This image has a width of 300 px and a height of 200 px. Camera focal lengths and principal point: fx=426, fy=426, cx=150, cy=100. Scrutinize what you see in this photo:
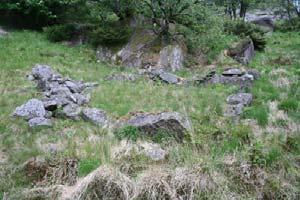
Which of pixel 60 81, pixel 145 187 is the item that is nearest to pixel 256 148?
pixel 145 187

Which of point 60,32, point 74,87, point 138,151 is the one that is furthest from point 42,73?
point 60,32

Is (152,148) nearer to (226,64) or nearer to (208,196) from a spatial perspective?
(208,196)

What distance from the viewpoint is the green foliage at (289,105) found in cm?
897

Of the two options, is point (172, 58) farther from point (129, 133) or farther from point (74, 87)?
point (129, 133)

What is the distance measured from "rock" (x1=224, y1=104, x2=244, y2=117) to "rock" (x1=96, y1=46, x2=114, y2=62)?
7381 millimetres

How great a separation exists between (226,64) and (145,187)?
969 cm

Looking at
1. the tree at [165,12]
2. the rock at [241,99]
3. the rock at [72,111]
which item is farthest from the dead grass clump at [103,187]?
the tree at [165,12]

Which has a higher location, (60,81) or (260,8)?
(60,81)

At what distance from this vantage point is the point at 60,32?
1728 cm

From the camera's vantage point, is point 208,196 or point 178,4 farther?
point 178,4

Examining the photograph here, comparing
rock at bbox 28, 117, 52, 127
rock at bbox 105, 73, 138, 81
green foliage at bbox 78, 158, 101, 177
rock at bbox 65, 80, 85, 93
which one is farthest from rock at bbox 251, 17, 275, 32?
green foliage at bbox 78, 158, 101, 177

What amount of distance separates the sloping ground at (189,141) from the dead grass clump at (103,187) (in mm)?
32

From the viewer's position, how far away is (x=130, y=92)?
10703 mm

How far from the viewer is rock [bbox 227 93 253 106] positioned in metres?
9.41
